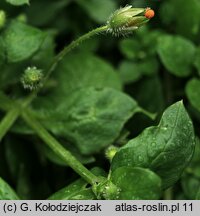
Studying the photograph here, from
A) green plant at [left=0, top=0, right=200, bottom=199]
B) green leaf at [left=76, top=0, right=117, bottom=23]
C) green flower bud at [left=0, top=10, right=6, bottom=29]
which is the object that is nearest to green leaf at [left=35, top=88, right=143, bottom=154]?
green plant at [left=0, top=0, right=200, bottom=199]

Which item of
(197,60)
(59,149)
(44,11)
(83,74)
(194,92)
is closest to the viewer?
(59,149)

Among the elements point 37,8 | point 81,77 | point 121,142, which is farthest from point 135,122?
point 37,8

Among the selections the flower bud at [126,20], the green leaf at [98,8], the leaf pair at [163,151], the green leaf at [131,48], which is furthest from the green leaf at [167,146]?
the green leaf at [98,8]

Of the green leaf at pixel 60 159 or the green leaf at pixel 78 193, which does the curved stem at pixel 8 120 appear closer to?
the green leaf at pixel 60 159

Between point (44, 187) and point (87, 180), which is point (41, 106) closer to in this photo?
point (44, 187)

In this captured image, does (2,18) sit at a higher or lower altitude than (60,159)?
higher

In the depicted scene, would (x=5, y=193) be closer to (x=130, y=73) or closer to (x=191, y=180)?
(x=191, y=180)

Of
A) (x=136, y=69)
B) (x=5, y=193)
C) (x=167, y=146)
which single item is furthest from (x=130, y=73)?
(x=5, y=193)

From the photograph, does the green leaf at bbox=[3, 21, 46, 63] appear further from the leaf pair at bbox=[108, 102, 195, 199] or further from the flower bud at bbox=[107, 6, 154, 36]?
the leaf pair at bbox=[108, 102, 195, 199]
